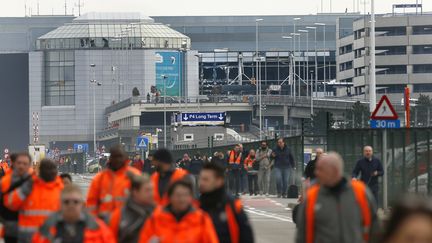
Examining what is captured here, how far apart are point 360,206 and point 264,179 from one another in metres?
37.2

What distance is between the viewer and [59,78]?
176 metres

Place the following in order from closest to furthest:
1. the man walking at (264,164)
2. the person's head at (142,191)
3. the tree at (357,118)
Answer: the person's head at (142,191), the man walking at (264,164), the tree at (357,118)

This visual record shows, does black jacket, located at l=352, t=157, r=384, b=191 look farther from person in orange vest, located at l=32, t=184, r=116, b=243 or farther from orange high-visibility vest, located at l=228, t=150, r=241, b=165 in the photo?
orange high-visibility vest, located at l=228, t=150, r=241, b=165

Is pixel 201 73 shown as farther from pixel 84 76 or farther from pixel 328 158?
pixel 328 158

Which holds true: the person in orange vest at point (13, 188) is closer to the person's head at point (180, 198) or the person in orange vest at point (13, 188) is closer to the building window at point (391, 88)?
the person's head at point (180, 198)

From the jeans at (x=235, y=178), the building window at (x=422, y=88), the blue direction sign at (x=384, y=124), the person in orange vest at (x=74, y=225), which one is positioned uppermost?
the building window at (x=422, y=88)

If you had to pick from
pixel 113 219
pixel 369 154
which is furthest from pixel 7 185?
pixel 369 154

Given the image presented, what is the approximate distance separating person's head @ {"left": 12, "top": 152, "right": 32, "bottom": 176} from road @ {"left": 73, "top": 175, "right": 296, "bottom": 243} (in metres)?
10.1

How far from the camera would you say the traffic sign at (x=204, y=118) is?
93.6 metres

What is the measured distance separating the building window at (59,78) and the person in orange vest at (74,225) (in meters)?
163

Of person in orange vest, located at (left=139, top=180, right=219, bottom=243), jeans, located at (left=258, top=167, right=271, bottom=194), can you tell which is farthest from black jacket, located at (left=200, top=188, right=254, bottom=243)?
jeans, located at (left=258, top=167, right=271, bottom=194)

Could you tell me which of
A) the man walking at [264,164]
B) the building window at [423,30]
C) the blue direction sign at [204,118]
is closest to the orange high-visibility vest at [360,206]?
the man walking at [264,164]

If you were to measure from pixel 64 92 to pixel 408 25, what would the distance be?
4433 cm

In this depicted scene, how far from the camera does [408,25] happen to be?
481ft
